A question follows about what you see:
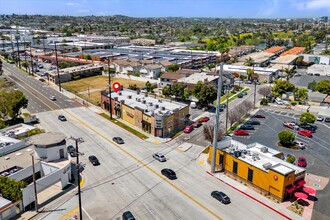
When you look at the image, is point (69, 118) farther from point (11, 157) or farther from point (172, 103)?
point (11, 157)

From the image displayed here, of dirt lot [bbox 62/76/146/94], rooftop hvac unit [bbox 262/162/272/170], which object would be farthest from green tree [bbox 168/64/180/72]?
rooftop hvac unit [bbox 262/162/272/170]

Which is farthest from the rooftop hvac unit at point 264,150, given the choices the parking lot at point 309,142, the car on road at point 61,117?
the car on road at point 61,117

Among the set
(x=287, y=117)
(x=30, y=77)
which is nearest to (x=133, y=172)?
(x=287, y=117)

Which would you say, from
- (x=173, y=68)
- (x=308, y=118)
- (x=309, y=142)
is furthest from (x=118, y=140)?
(x=173, y=68)

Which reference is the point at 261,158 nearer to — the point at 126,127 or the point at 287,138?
the point at 287,138

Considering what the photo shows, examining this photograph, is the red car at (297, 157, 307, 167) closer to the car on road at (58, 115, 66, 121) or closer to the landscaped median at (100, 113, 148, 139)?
the landscaped median at (100, 113, 148, 139)

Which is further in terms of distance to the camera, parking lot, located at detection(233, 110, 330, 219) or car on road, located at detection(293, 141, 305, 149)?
car on road, located at detection(293, 141, 305, 149)
